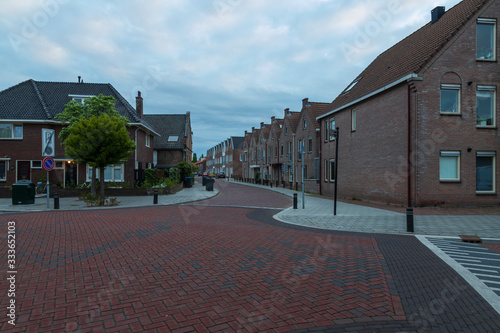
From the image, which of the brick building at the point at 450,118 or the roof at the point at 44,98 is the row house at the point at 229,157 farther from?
the brick building at the point at 450,118

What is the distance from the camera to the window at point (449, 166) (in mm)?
15422

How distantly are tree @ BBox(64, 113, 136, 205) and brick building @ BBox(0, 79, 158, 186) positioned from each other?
27.7ft

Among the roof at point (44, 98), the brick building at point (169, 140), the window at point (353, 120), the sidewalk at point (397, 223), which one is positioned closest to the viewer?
the sidewalk at point (397, 223)

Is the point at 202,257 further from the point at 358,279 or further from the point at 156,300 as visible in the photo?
the point at 358,279

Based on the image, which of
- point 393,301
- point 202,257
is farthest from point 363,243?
point 202,257

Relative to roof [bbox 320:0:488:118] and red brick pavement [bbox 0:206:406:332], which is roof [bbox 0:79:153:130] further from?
red brick pavement [bbox 0:206:406:332]

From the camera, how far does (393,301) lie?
431 cm

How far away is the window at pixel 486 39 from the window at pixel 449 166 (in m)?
5.42

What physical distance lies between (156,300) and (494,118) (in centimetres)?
1868

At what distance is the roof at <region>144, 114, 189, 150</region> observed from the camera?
37.0 metres

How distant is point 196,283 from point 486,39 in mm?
19451

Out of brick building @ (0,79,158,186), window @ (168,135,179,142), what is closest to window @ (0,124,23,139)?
brick building @ (0,79,158,186)

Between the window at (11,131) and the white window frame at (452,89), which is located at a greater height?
the white window frame at (452,89)

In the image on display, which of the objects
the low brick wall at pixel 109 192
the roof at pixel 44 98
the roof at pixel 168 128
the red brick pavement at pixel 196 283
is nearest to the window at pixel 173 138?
the roof at pixel 168 128
